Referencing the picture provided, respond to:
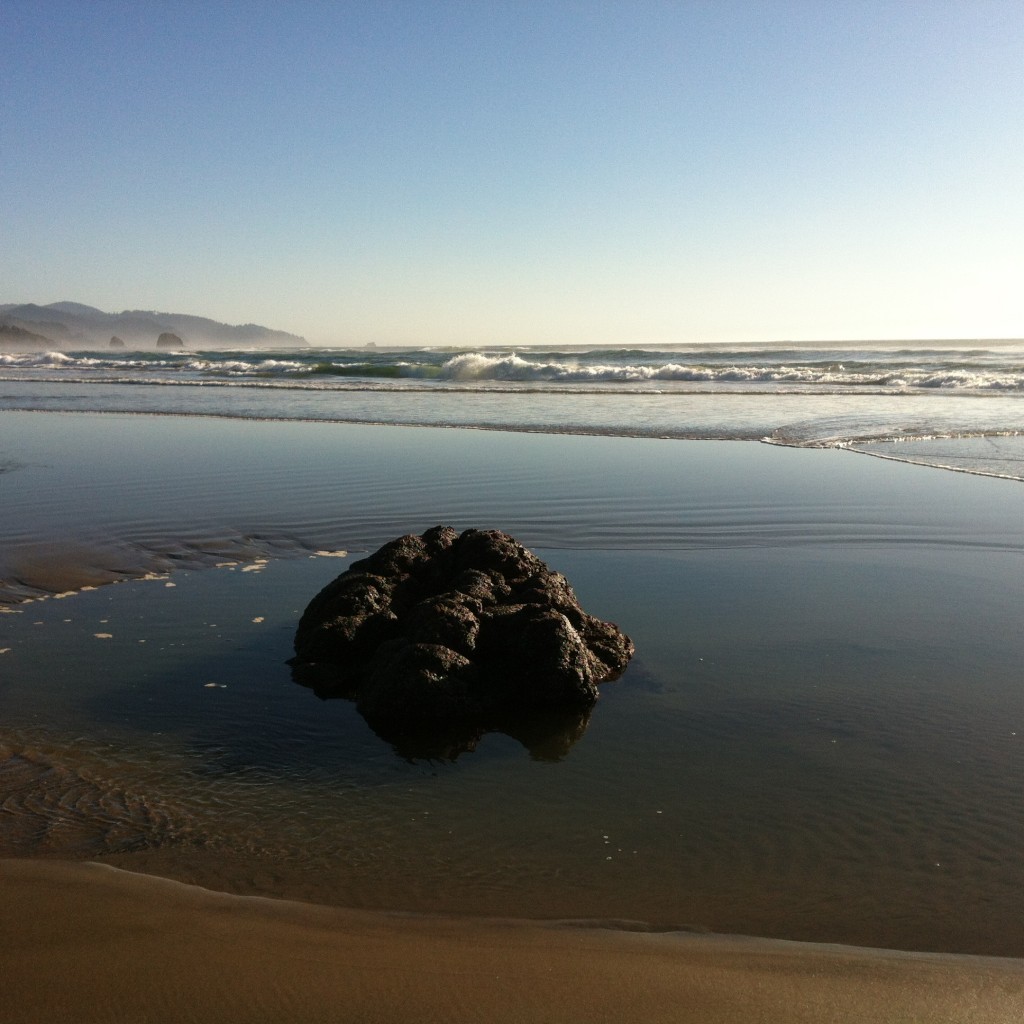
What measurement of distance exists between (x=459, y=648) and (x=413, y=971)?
2.46 meters

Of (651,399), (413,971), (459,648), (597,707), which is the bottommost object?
(413,971)

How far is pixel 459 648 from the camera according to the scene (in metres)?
5.34

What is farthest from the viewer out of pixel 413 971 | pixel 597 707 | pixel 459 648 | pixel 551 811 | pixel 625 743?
pixel 459 648

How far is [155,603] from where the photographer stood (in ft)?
22.5

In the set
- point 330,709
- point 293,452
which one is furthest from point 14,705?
point 293,452

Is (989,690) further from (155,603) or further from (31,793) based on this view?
(155,603)

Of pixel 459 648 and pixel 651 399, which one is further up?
pixel 651 399

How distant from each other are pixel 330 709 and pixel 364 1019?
8.24 ft

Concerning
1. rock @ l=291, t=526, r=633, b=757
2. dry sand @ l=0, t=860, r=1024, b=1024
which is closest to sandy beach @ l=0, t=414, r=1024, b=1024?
dry sand @ l=0, t=860, r=1024, b=1024

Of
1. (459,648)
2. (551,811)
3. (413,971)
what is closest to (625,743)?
(551,811)

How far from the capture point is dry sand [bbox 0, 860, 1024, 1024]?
278 centimetres

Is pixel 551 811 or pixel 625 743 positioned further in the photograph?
pixel 625 743

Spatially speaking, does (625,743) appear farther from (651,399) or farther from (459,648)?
(651,399)

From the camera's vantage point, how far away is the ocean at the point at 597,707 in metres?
3.58
